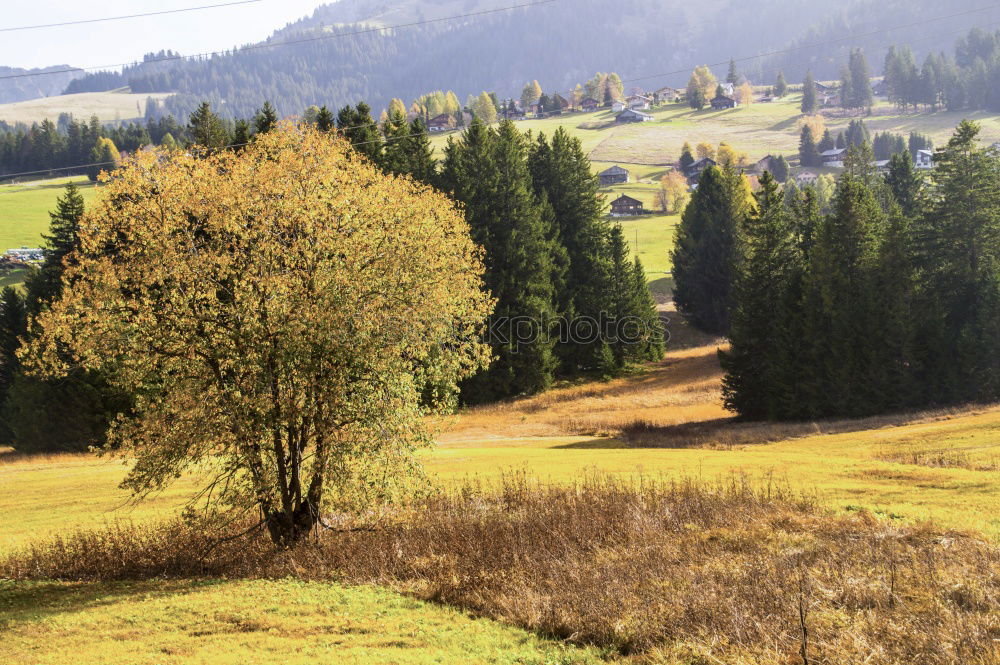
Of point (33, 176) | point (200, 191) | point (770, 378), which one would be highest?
point (33, 176)

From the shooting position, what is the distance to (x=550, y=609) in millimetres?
14359

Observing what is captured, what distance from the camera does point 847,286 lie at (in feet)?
167

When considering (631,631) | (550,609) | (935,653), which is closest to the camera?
(935,653)

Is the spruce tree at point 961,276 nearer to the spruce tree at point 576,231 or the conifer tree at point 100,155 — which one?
the spruce tree at point 576,231

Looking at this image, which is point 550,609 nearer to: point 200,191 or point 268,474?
point 268,474

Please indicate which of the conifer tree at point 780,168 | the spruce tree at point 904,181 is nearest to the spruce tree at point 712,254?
the spruce tree at point 904,181

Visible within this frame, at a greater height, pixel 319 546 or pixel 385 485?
pixel 385 485

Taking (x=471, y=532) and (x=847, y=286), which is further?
(x=847, y=286)

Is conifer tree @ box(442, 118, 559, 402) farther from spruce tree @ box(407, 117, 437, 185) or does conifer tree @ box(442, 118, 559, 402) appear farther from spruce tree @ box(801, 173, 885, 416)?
spruce tree @ box(801, 173, 885, 416)

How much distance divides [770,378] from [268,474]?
40735 millimetres

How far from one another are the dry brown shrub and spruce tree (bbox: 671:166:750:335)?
6714cm

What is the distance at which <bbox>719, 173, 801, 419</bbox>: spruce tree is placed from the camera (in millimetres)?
53500

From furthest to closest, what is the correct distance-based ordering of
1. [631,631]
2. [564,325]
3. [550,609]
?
[564,325] → [550,609] → [631,631]

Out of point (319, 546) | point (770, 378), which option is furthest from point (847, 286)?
point (319, 546)
